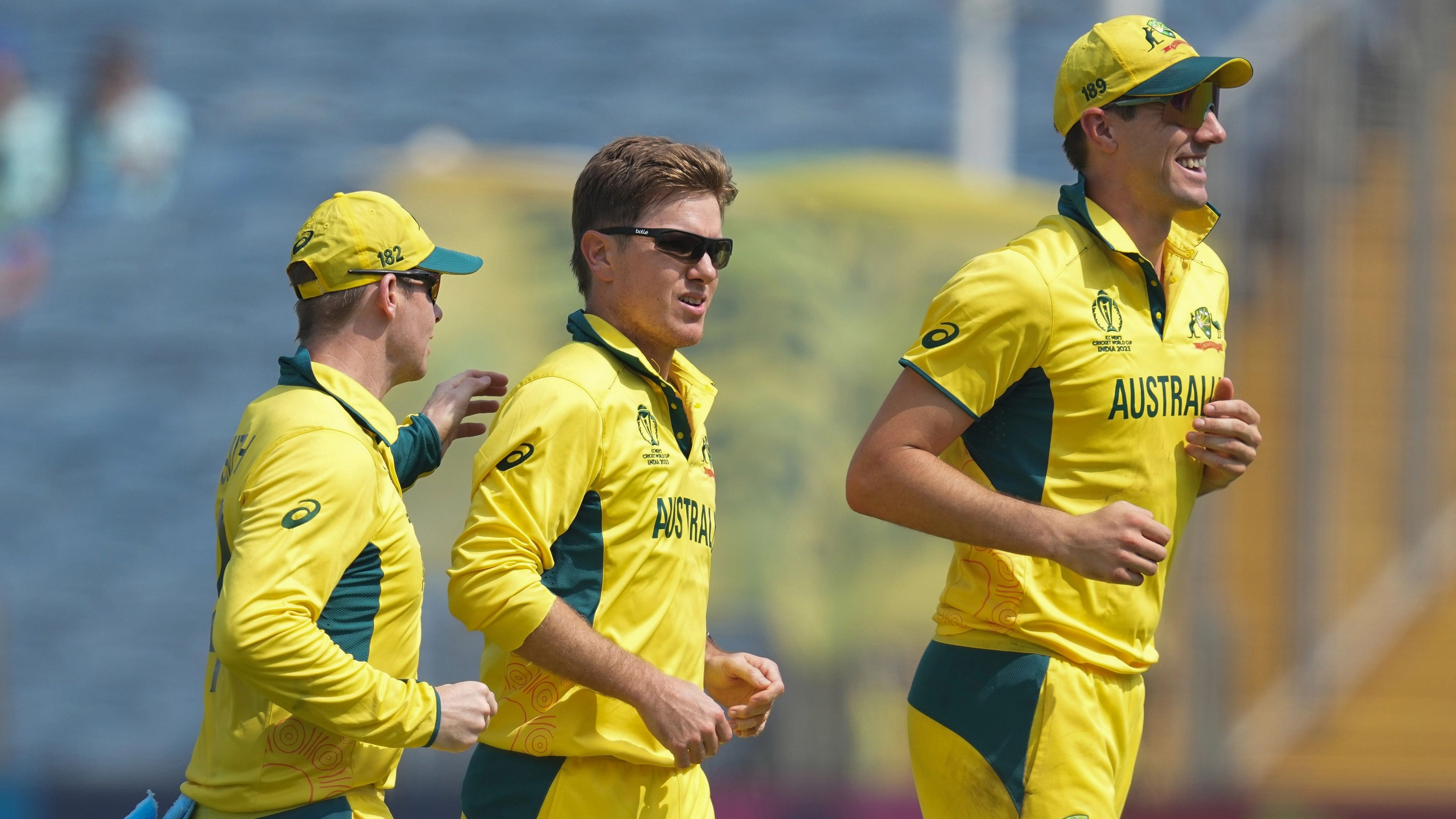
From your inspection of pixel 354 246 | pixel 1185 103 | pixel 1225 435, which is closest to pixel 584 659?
pixel 354 246

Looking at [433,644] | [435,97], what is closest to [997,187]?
[433,644]

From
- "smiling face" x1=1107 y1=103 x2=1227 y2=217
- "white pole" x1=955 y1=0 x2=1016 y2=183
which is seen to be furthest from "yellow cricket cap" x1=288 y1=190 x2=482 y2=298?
"white pole" x1=955 y1=0 x2=1016 y2=183

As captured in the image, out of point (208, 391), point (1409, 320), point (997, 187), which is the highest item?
point (997, 187)

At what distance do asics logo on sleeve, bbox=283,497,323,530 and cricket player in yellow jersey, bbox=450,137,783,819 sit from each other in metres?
0.27

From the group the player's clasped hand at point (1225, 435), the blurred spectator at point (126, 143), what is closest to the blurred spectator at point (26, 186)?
the blurred spectator at point (126, 143)

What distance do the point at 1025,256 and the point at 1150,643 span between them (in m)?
0.72

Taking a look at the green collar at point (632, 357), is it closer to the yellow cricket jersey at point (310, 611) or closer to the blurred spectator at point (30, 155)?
the yellow cricket jersey at point (310, 611)

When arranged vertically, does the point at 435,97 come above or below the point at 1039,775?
above

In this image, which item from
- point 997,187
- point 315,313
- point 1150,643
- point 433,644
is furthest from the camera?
point 997,187

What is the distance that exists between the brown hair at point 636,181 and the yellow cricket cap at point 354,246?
26 cm

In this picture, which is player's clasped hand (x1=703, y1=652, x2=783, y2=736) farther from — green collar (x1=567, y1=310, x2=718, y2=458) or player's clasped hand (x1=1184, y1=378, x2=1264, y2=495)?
player's clasped hand (x1=1184, y1=378, x2=1264, y2=495)

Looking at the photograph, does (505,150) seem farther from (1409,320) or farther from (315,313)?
(315,313)

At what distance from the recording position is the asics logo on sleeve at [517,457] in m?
2.65

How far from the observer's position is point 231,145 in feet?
40.2
